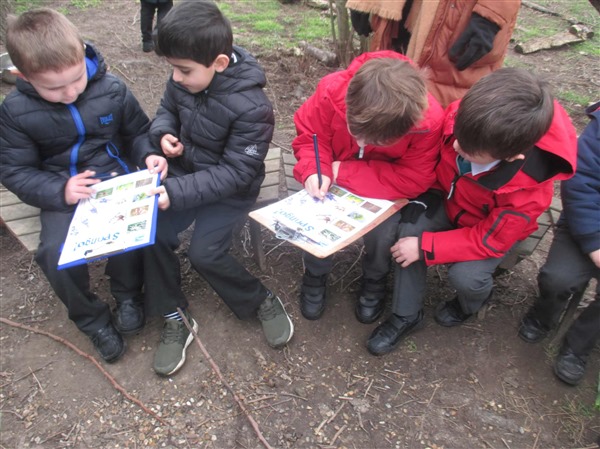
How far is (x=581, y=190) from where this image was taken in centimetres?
208

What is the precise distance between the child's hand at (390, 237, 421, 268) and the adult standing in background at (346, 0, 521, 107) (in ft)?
3.32

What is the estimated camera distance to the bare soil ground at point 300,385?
2.04m

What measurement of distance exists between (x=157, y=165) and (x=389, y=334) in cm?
144

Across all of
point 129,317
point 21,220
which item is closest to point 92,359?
point 129,317

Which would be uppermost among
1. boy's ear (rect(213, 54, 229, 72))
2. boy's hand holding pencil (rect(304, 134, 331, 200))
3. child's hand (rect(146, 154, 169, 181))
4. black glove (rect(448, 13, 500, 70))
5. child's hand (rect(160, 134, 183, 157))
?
black glove (rect(448, 13, 500, 70))

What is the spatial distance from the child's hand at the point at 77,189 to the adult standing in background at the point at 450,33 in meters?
1.85

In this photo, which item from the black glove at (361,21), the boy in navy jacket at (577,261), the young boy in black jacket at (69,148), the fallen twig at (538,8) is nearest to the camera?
the young boy in black jacket at (69,148)

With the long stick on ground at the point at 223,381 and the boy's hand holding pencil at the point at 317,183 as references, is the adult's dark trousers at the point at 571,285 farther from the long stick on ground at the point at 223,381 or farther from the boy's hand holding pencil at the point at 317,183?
the long stick on ground at the point at 223,381

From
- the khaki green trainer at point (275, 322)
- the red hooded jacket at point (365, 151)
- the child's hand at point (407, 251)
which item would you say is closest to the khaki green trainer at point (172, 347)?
the khaki green trainer at point (275, 322)

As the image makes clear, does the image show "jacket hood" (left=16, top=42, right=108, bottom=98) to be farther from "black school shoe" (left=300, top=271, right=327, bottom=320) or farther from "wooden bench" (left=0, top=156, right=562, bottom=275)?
"black school shoe" (left=300, top=271, right=327, bottom=320)

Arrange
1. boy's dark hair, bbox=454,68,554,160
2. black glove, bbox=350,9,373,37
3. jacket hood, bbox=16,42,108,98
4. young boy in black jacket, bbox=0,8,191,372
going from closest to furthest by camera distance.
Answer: boy's dark hair, bbox=454,68,554,160
young boy in black jacket, bbox=0,8,191,372
jacket hood, bbox=16,42,108,98
black glove, bbox=350,9,373,37

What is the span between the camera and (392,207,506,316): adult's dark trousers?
214 cm

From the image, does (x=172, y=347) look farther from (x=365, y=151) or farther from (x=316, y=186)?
→ (x=365, y=151)

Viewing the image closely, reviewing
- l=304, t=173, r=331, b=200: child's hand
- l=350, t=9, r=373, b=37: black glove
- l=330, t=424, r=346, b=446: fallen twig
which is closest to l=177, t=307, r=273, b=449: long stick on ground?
l=330, t=424, r=346, b=446: fallen twig
